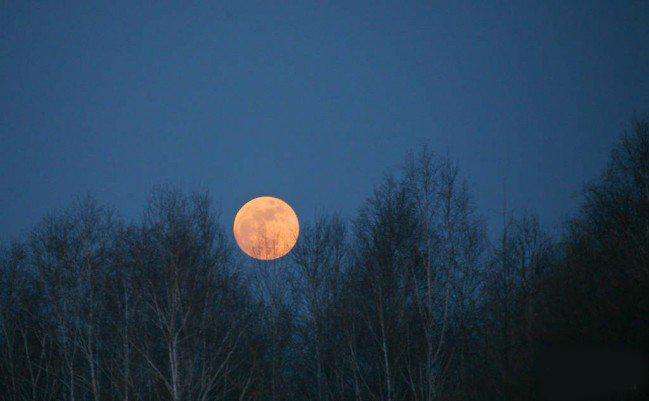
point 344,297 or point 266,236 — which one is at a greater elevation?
point 266,236

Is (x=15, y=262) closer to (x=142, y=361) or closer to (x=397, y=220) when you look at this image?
(x=142, y=361)

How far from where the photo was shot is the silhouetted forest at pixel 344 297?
36.3ft

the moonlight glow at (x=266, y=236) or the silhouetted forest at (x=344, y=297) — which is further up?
the moonlight glow at (x=266, y=236)

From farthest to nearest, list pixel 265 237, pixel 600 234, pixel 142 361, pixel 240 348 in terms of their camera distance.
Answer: pixel 265 237, pixel 240 348, pixel 142 361, pixel 600 234

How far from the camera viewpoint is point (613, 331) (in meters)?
9.03

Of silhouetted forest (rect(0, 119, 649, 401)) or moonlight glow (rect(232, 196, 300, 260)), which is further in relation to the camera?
moonlight glow (rect(232, 196, 300, 260))

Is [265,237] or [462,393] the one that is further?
[265,237]

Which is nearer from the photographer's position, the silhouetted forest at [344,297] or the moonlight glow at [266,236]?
the silhouetted forest at [344,297]

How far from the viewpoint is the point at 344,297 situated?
18.3m

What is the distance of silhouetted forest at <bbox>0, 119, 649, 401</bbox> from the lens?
36.3 feet

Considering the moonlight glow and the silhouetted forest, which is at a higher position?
the moonlight glow

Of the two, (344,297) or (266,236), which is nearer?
(344,297)

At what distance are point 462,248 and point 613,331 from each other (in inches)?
254

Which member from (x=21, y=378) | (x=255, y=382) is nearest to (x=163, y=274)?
(x=255, y=382)
